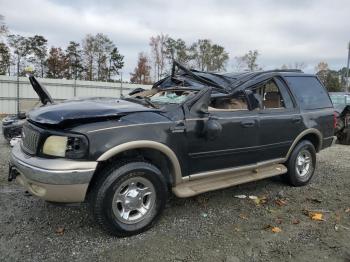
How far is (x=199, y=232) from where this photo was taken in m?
4.14

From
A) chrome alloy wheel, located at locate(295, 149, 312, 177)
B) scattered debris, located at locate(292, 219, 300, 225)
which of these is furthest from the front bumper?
chrome alloy wheel, located at locate(295, 149, 312, 177)

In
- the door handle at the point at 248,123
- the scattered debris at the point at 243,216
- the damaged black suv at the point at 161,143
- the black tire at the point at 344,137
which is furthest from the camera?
the black tire at the point at 344,137

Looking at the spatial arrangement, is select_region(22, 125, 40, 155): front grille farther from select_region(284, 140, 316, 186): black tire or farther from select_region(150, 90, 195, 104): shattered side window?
select_region(284, 140, 316, 186): black tire

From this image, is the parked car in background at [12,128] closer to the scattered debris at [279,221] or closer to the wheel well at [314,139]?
the wheel well at [314,139]

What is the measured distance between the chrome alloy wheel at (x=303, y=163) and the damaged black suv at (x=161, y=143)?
2.4 inches

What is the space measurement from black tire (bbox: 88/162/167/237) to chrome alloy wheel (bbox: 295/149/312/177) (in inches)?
116

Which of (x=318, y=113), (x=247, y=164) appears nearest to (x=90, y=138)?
(x=247, y=164)

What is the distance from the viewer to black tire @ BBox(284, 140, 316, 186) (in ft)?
19.8

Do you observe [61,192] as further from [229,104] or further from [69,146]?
[229,104]

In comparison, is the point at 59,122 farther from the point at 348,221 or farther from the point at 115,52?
the point at 115,52

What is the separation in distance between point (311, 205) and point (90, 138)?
3.29 meters

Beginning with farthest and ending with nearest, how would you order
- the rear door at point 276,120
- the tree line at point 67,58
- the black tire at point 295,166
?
the tree line at point 67,58
the black tire at point 295,166
the rear door at point 276,120

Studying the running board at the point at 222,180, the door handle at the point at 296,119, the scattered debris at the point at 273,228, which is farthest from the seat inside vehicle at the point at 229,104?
the scattered debris at the point at 273,228

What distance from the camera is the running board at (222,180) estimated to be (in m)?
4.44
